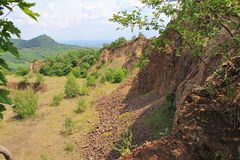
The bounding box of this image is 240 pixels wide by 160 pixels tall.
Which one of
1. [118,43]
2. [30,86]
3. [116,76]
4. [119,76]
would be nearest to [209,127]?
[119,76]

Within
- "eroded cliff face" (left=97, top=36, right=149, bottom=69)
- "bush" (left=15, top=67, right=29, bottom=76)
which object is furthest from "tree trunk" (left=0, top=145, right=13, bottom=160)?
"bush" (left=15, top=67, right=29, bottom=76)

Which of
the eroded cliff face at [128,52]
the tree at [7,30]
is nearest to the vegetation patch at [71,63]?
the eroded cliff face at [128,52]

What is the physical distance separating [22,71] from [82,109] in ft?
81.5

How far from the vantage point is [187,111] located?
8953 mm

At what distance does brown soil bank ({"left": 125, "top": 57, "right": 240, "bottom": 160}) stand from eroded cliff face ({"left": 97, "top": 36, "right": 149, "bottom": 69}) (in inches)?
975

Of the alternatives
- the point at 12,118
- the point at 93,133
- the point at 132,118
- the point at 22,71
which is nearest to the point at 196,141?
the point at 132,118

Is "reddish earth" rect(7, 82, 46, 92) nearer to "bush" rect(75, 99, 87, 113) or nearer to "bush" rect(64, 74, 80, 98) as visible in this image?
"bush" rect(64, 74, 80, 98)

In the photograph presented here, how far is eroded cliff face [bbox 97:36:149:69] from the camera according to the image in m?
35.0

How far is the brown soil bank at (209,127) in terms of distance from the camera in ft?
25.7

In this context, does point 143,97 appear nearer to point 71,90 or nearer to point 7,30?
point 71,90

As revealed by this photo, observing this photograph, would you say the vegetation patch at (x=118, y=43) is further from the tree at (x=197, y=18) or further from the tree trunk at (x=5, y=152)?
the tree trunk at (x=5, y=152)

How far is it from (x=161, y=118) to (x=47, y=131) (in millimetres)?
8689

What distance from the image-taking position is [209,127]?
820cm

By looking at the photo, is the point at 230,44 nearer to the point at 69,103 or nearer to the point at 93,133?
the point at 93,133
